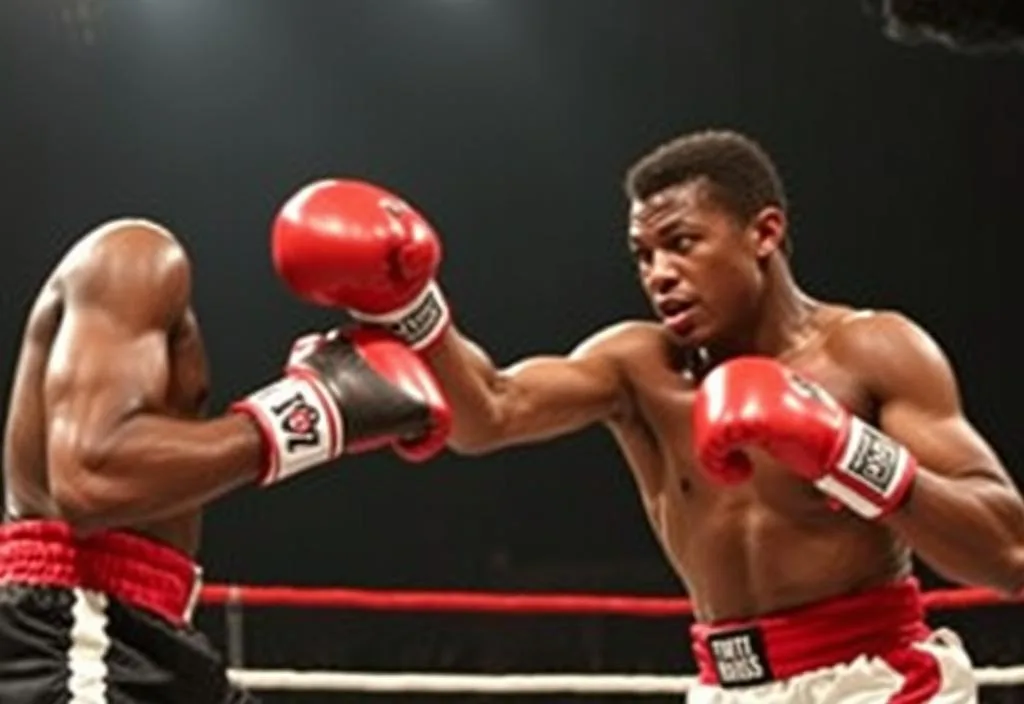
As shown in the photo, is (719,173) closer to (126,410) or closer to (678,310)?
(678,310)

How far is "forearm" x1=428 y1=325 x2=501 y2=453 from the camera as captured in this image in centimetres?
231

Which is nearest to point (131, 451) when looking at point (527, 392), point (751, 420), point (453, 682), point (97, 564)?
point (97, 564)

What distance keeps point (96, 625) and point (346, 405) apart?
292mm

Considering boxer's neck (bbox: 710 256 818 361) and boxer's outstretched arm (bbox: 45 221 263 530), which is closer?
boxer's outstretched arm (bbox: 45 221 263 530)

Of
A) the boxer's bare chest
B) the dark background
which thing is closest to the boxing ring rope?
the boxer's bare chest

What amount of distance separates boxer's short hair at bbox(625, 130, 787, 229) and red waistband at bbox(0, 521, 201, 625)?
2.58 ft

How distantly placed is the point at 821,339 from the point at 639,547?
612 cm

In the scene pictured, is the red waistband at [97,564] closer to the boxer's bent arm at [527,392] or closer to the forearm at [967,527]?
the boxer's bent arm at [527,392]

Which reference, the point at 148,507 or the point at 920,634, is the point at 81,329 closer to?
the point at 148,507

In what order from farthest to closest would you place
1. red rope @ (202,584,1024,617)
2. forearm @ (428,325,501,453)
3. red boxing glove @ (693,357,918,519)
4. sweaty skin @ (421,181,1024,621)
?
red rope @ (202,584,1024,617)
forearm @ (428,325,501,453)
sweaty skin @ (421,181,1024,621)
red boxing glove @ (693,357,918,519)

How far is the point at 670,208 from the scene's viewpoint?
2385 millimetres

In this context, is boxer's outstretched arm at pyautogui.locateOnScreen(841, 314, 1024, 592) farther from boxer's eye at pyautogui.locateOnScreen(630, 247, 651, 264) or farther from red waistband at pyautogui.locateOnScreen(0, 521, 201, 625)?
red waistband at pyautogui.locateOnScreen(0, 521, 201, 625)

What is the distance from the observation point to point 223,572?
833 cm

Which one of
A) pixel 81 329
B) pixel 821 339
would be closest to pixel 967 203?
pixel 821 339
